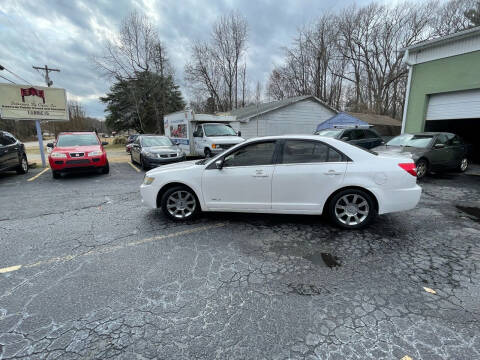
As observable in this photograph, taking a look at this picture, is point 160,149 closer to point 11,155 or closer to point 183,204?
point 11,155

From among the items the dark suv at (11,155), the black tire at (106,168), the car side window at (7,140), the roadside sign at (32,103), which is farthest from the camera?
the roadside sign at (32,103)

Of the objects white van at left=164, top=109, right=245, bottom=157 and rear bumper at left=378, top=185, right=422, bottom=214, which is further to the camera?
white van at left=164, top=109, right=245, bottom=157

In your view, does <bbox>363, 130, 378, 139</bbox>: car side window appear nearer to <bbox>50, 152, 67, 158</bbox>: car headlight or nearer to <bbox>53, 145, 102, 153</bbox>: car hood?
<bbox>53, 145, 102, 153</bbox>: car hood

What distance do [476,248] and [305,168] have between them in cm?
252

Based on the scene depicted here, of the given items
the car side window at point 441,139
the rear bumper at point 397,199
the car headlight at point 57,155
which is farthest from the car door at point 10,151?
the car side window at point 441,139

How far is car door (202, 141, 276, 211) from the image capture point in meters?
3.73

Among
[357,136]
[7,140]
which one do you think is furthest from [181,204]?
[357,136]

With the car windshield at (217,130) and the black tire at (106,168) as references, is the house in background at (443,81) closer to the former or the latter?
the car windshield at (217,130)

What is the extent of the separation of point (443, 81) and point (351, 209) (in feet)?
32.2

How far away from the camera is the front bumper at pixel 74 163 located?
7484 mm

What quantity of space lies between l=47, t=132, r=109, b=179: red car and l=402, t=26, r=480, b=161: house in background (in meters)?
13.2

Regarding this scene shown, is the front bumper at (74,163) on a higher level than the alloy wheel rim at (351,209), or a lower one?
higher

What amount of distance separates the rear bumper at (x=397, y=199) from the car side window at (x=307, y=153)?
0.90m

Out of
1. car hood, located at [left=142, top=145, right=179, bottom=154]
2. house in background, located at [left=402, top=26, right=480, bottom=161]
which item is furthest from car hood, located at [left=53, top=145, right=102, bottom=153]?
house in background, located at [left=402, top=26, right=480, bottom=161]
